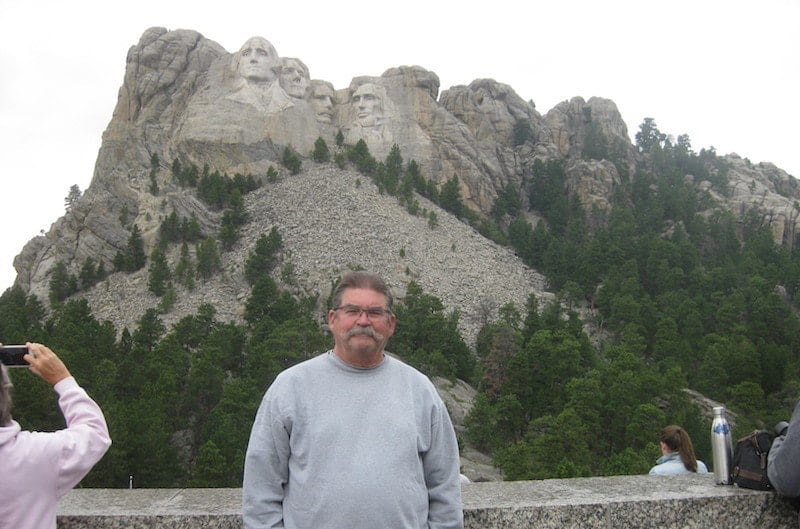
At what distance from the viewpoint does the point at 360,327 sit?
11.8 feet

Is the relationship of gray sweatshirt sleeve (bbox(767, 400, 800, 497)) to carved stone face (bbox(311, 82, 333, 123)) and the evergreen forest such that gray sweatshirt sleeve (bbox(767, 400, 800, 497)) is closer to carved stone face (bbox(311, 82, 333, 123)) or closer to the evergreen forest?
the evergreen forest

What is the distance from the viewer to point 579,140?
3590 inches

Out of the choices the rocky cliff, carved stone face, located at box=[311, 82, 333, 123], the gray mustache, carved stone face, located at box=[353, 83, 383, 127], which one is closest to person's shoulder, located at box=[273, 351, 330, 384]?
the gray mustache

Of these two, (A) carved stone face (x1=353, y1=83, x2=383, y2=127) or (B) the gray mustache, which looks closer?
(B) the gray mustache

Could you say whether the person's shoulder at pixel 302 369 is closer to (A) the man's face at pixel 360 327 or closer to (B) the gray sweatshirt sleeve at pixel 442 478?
(A) the man's face at pixel 360 327

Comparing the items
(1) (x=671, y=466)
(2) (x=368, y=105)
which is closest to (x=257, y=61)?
(2) (x=368, y=105)

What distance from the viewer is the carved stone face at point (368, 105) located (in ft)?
254

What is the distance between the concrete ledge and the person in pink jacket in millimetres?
832

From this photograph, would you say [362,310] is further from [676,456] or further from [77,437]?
[676,456]

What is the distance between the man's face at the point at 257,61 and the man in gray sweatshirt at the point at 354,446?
242 ft

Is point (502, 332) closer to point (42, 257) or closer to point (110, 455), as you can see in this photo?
point (110, 455)

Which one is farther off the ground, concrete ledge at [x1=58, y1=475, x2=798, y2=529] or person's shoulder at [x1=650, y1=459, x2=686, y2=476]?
concrete ledge at [x1=58, y1=475, x2=798, y2=529]

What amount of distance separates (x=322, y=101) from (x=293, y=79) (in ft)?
12.4

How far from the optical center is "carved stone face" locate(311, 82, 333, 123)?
253 ft
